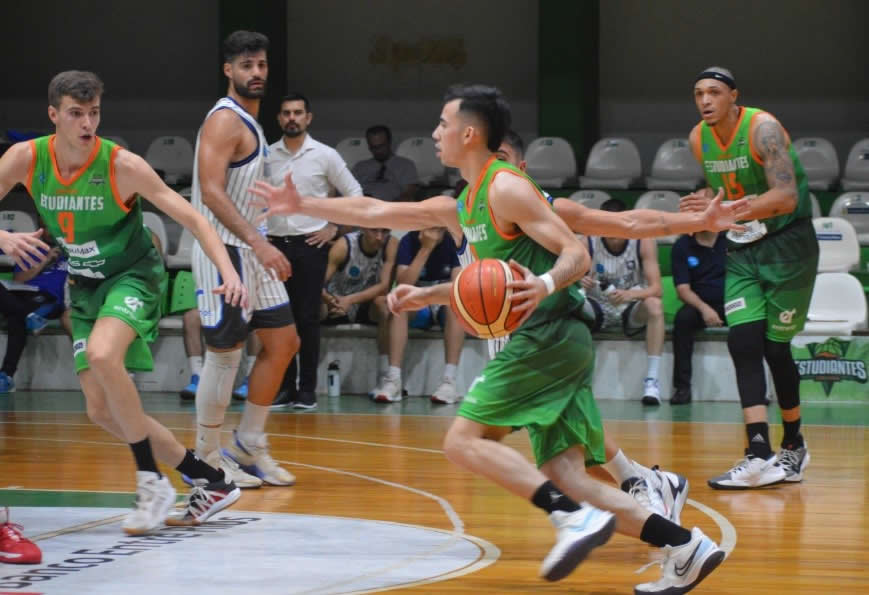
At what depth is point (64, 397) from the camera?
1019cm

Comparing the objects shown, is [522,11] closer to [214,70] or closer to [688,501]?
[214,70]

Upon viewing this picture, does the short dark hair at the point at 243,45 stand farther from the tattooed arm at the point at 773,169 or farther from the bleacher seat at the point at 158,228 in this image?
the bleacher seat at the point at 158,228

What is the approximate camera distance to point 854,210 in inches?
471

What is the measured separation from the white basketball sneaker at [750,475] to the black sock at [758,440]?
0.02m

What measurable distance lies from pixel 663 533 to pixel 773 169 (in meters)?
2.79

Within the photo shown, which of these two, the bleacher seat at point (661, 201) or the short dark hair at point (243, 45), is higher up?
the short dark hair at point (243, 45)

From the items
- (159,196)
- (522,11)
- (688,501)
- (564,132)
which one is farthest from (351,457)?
(522,11)

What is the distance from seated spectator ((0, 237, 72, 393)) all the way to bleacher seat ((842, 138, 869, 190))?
7.25 m

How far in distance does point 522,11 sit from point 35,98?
567 cm

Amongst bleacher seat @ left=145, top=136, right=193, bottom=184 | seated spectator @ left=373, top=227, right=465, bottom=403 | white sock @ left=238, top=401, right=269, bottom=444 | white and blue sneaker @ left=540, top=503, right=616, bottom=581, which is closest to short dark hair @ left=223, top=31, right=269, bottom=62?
white sock @ left=238, top=401, right=269, bottom=444

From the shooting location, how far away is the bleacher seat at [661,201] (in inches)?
456

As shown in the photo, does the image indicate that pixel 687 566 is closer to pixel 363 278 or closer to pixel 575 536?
pixel 575 536

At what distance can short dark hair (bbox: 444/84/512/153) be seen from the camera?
14.1ft

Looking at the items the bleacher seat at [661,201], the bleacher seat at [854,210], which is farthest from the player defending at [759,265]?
the bleacher seat at [854,210]
